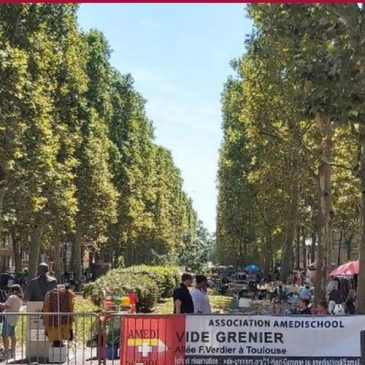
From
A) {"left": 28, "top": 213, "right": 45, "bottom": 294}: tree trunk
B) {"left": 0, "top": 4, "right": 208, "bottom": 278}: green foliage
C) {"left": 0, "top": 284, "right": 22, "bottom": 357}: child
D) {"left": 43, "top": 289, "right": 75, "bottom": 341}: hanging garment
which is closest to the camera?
{"left": 43, "top": 289, "right": 75, "bottom": 341}: hanging garment

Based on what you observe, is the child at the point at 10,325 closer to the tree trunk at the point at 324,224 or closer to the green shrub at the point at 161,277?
the tree trunk at the point at 324,224

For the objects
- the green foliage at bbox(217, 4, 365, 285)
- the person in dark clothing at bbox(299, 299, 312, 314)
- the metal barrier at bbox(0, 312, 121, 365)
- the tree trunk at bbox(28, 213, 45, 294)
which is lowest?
the metal barrier at bbox(0, 312, 121, 365)

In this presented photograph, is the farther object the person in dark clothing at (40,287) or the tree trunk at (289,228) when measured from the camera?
the tree trunk at (289,228)

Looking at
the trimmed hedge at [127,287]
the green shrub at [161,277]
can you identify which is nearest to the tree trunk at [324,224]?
the trimmed hedge at [127,287]

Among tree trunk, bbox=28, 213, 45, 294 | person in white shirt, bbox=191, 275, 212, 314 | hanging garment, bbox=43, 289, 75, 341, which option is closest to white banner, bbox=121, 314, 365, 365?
hanging garment, bbox=43, 289, 75, 341

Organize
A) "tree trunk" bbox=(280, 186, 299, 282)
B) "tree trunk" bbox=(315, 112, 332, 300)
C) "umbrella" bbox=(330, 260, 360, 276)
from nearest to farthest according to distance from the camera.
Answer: "tree trunk" bbox=(315, 112, 332, 300) < "umbrella" bbox=(330, 260, 360, 276) < "tree trunk" bbox=(280, 186, 299, 282)

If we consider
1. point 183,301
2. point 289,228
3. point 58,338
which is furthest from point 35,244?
point 183,301

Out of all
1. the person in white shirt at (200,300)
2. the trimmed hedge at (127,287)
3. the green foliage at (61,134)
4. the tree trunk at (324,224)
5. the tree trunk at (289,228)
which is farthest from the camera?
the tree trunk at (289,228)

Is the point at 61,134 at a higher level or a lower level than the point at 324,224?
higher

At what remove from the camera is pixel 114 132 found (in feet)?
182

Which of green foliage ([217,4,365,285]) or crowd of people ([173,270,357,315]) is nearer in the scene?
Answer: green foliage ([217,4,365,285])

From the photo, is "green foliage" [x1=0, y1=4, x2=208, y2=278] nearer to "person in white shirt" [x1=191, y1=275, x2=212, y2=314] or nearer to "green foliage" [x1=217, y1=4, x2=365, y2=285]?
"green foliage" [x1=217, y1=4, x2=365, y2=285]

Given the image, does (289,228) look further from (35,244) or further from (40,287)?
(40,287)

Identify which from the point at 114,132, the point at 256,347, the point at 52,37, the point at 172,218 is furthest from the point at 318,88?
the point at 172,218
